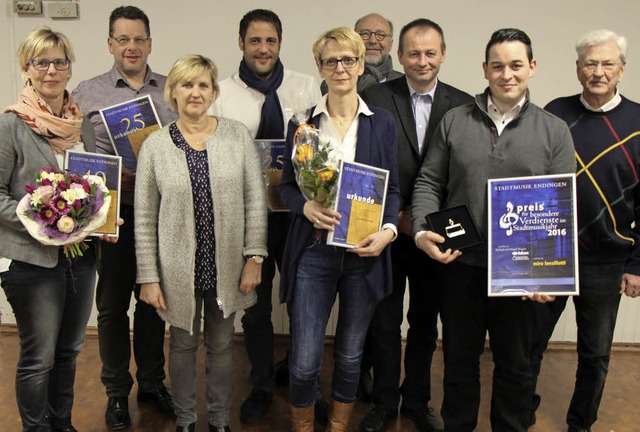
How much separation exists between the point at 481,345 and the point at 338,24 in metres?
2.24

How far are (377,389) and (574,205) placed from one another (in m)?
1.32

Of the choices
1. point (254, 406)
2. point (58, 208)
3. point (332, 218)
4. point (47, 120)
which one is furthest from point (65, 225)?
point (254, 406)

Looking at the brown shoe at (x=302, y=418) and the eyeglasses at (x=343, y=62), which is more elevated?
the eyeglasses at (x=343, y=62)

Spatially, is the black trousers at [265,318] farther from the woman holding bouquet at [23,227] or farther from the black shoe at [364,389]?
the woman holding bouquet at [23,227]

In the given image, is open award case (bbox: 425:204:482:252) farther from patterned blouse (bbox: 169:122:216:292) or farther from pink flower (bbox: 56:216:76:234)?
pink flower (bbox: 56:216:76:234)

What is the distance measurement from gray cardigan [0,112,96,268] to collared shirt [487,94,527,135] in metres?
1.77

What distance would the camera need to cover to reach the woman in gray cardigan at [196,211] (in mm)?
2318

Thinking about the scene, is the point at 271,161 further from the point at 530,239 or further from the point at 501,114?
the point at 530,239

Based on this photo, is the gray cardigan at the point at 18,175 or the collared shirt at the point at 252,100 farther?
the collared shirt at the point at 252,100

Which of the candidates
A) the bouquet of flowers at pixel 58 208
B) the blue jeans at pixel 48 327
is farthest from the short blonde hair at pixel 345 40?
the blue jeans at pixel 48 327

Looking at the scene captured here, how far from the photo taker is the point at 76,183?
2172 mm

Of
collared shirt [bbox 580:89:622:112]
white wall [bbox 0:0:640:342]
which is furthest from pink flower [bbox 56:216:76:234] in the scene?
collared shirt [bbox 580:89:622:112]

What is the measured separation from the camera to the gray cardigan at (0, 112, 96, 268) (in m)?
2.19

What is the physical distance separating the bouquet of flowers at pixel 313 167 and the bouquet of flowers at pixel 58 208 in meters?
0.81
